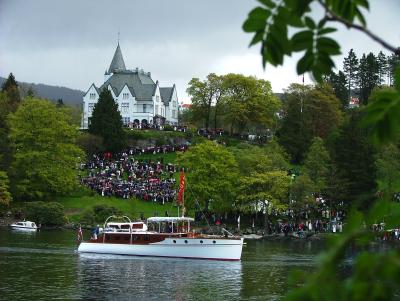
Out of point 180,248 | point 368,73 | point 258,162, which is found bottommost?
point 180,248

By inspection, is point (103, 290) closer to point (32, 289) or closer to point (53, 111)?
point (32, 289)

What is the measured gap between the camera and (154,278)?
33938mm

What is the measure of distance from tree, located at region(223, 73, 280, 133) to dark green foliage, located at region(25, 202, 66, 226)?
5283 cm

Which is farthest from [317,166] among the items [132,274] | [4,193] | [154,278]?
[154,278]

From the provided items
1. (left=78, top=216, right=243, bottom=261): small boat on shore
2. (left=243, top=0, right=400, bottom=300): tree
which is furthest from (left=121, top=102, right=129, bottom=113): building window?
(left=243, top=0, right=400, bottom=300): tree

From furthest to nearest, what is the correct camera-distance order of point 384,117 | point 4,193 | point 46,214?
point 4,193
point 46,214
point 384,117

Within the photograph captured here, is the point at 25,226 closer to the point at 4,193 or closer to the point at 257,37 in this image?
the point at 4,193

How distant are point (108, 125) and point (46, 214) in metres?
37.5

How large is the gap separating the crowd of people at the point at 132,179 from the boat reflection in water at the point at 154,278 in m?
25.9

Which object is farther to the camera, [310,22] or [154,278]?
[154,278]

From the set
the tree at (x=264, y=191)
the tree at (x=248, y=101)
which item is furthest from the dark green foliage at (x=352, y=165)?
the tree at (x=248, y=101)

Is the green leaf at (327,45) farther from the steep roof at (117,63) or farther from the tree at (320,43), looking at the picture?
the steep roof at (117,63)

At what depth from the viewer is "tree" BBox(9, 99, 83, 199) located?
7581 cm

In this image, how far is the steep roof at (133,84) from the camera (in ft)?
452
